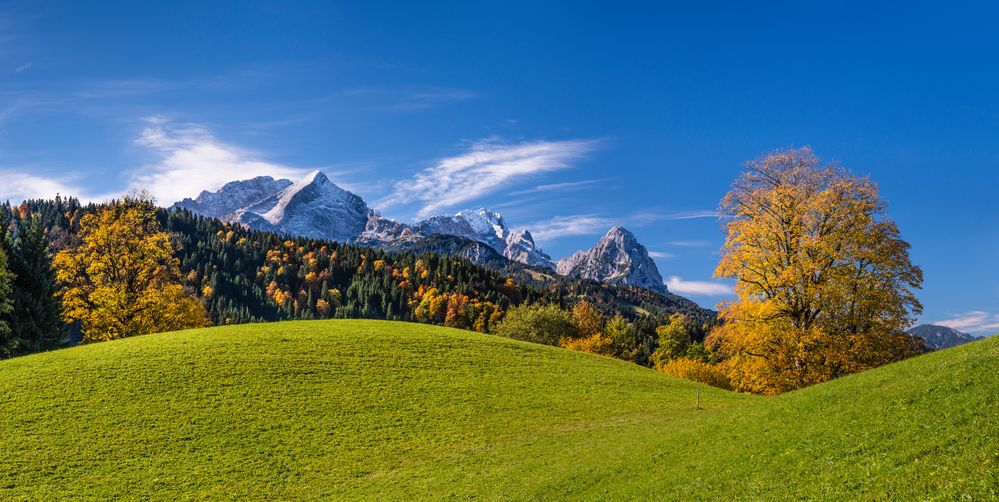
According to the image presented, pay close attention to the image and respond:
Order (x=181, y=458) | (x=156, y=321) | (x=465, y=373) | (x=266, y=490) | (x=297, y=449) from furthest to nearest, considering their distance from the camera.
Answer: (x=156, y=321) → (x=465, y=373) → (x=297, y=449) → (x=181, y=458) → (x=266, y=490)

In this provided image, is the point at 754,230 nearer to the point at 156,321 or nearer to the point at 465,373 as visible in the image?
the point at 465,373

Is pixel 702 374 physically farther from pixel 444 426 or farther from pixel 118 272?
pixel 118 272

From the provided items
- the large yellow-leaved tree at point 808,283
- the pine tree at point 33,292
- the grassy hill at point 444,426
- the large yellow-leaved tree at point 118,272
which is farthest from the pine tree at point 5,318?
the large yellow-leaved tree at point 808,283

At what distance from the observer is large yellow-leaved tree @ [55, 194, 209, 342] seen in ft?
216

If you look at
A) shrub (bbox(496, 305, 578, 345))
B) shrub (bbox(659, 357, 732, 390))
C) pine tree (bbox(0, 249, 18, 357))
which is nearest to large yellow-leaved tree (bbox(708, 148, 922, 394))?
shrub (bbox(659, 357, 732, 390))

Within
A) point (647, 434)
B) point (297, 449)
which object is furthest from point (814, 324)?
point (297, 449)

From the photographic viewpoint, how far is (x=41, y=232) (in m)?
74.9

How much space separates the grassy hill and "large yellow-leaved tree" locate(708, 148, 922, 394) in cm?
623

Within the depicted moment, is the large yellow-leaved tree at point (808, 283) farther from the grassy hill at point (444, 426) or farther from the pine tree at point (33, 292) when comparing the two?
the pine tree at point (33, 292)

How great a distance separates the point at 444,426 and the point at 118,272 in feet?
161

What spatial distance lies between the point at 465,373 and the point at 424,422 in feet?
39.6

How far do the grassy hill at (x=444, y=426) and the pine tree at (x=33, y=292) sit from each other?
2612 cm

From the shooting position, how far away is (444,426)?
1703 inches

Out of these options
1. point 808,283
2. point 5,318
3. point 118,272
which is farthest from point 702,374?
point 5,318
